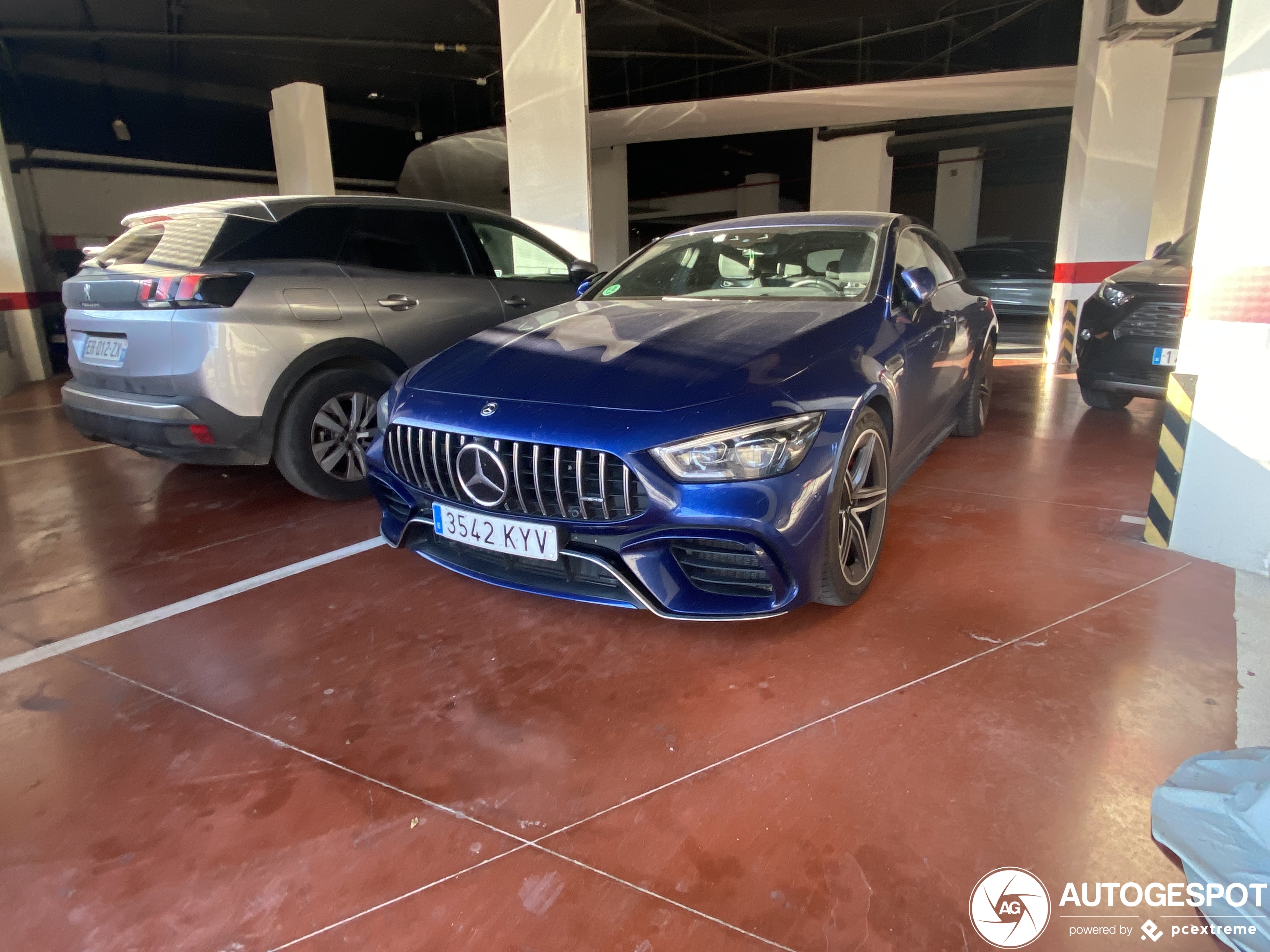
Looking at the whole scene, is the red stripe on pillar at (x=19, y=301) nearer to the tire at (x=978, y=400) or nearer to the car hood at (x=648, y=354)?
the car hood at (x=648, y=354)

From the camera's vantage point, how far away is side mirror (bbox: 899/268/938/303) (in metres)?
3.07

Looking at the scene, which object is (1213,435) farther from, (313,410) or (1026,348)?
(1026,348)

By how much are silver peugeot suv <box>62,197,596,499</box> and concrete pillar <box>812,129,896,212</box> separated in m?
11.5

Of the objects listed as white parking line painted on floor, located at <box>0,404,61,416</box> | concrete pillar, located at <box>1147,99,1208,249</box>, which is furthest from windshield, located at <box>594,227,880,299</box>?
concrete pillar, located at <box>1147,99,1208,249</box>

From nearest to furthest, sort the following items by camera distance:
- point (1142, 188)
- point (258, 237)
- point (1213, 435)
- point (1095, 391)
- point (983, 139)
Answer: point (1213, 435)
point (258, 237)
point (1095, 391)
point (1142, 188)
point (983, 139)

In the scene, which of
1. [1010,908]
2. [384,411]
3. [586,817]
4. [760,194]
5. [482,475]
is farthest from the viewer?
[760,194]

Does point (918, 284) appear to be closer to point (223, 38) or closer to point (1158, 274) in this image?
point (1158, 274)

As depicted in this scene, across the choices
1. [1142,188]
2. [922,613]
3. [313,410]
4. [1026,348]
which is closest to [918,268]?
[922,613]

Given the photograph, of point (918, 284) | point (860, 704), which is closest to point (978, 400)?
point (918, 284)

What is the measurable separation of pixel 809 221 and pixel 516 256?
Answer: 6.26ft

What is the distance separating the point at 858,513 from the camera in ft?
8.14

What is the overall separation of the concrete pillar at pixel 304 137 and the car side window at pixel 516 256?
23.9 ft

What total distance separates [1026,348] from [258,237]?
8.84 m

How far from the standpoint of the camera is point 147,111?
40.3ft
